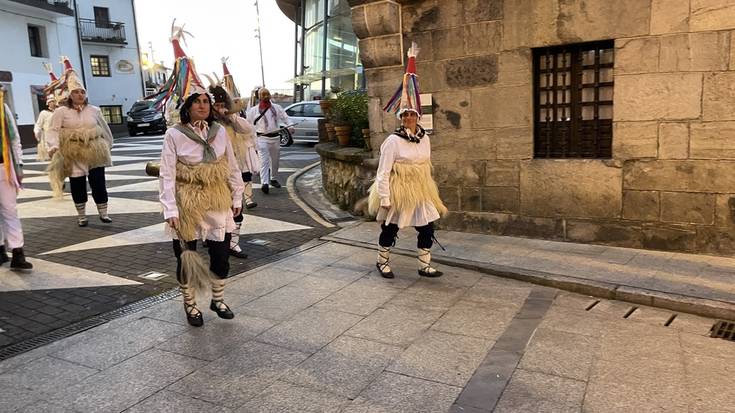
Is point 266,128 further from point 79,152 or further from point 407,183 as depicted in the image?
point 407,183

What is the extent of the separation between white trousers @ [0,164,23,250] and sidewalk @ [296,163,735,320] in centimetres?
348

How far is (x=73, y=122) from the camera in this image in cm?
786

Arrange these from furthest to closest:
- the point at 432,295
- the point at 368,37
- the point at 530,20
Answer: the point at 368,37 → the point at 530,20 → the point at 432,295

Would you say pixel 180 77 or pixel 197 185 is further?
pixel 180 77

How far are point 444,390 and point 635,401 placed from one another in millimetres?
1081

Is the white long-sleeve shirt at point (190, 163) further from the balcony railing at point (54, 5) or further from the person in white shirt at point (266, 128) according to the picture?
the balcony railing at point (54, 5)

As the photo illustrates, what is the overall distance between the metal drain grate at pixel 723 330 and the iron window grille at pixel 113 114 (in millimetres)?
39683

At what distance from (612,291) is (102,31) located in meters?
41.8

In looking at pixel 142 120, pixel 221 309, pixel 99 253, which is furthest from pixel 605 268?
pixel 142 120

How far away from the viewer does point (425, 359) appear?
3824mm

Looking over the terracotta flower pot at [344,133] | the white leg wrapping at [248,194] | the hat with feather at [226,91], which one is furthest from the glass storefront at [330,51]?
the hat with feather at [226,91]

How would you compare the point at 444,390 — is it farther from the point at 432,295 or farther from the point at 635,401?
the point at 432,295

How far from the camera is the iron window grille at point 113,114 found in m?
38.1

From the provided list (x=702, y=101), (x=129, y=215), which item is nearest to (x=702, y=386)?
(x=702, y=101)
